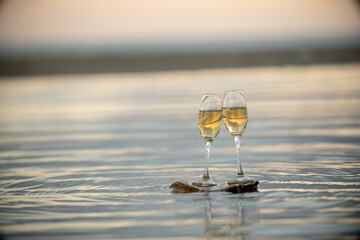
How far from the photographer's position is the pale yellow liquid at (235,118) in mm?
4336

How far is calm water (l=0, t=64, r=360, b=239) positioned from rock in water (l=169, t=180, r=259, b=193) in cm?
7

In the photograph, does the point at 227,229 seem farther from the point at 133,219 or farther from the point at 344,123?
the point at 344,123

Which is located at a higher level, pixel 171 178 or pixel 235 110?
pixel 235 110

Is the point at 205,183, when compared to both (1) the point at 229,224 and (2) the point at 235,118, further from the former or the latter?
(1) the point at 229,224

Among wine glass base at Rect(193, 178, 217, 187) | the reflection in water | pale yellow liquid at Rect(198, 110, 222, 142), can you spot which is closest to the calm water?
the reflection in water

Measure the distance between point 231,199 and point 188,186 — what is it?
15.0 inches

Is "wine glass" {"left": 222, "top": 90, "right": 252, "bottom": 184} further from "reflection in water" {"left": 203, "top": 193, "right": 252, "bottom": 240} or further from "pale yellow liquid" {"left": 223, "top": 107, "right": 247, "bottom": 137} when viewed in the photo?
"reflection in water" {"left": 203, "top": 193, "right": 252, "bottom": 240}

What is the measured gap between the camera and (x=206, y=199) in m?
4.17

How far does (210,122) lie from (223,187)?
0.46m

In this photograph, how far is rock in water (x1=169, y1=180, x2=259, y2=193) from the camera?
4320 mm

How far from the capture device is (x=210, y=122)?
14.2ft

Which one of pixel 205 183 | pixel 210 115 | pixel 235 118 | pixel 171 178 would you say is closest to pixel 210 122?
pixel 210 115

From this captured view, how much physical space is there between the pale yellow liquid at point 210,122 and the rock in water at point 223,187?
14.4 inches

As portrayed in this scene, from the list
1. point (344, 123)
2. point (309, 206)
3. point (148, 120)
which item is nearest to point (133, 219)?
point (309, 206)
